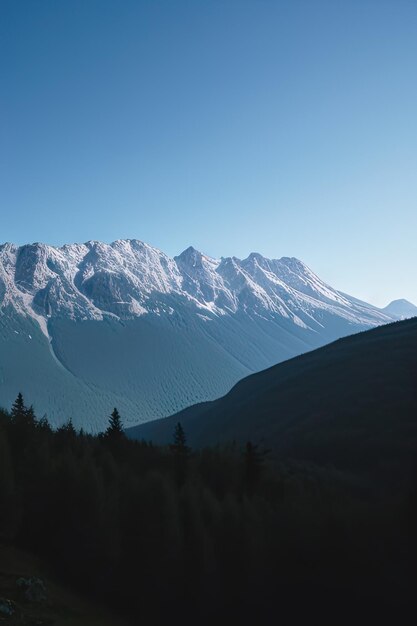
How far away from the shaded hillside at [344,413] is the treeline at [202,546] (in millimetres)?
62650

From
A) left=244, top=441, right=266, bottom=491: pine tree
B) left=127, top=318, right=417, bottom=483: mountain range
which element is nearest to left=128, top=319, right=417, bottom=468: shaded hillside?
left=127, top=318, right=417, bottom=483: mountain range

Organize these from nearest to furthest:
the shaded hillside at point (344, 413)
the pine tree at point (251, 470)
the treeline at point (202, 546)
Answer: the treeline at point (202, 546) → the pine tree at point (251, 470) → the shaded hillside at point (344, 413)

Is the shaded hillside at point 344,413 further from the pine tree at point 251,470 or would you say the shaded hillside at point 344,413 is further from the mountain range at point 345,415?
the pine tree at point 251,470

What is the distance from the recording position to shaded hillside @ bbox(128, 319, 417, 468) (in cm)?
11988

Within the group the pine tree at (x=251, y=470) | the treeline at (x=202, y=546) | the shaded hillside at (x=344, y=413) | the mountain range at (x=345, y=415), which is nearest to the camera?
the treeline at (x=202, y=546)

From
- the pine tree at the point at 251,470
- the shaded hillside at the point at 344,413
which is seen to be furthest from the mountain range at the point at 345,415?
the pine tree at the point at 251,470

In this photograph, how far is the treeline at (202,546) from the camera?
42.3 m

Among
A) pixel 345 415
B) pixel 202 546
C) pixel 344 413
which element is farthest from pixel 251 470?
pixel 344 413

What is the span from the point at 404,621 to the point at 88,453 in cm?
4763

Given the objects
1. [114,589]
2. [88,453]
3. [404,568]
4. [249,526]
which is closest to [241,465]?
[88,453]

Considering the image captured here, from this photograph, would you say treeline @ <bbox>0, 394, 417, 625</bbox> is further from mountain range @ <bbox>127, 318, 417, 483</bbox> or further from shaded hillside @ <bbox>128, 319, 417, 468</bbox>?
shaded hillside @ <bbox>128, 319, 417, 468</bbox>

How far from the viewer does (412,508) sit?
147ft

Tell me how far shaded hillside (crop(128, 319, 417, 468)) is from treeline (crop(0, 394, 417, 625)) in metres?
62.6

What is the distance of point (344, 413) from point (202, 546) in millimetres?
103928
